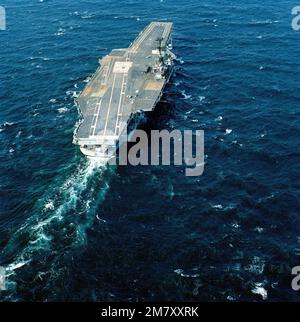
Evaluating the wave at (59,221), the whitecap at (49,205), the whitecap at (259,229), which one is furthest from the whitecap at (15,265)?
the whitecap at (259,229)

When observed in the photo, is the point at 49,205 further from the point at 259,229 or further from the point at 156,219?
the point at 259,229

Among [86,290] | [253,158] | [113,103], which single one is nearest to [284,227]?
[253,158]

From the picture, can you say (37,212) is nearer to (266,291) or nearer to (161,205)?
(161,205)

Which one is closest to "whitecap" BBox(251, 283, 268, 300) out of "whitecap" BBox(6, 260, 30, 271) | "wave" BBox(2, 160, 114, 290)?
"wave" BBox(2, 160, 114, 290)

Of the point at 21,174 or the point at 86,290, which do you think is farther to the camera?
the point at 21,174

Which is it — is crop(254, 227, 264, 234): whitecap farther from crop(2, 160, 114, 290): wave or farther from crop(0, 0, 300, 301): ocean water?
crop(2, 160, 114, 290): wave

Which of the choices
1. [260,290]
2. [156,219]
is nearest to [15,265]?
[156,219]

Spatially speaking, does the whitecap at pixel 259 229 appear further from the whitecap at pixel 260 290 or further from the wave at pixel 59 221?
the wave at pixel 59 221

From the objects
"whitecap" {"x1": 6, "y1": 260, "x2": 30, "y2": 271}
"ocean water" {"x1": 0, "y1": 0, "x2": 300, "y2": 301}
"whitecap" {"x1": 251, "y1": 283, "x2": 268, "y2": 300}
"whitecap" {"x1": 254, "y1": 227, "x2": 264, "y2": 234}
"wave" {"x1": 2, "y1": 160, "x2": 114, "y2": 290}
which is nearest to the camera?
"whitecap" {"x1": 251, "y1": 283, "x2": 268, "y2": 300}

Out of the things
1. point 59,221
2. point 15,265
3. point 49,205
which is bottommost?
Answer: point 15,265
